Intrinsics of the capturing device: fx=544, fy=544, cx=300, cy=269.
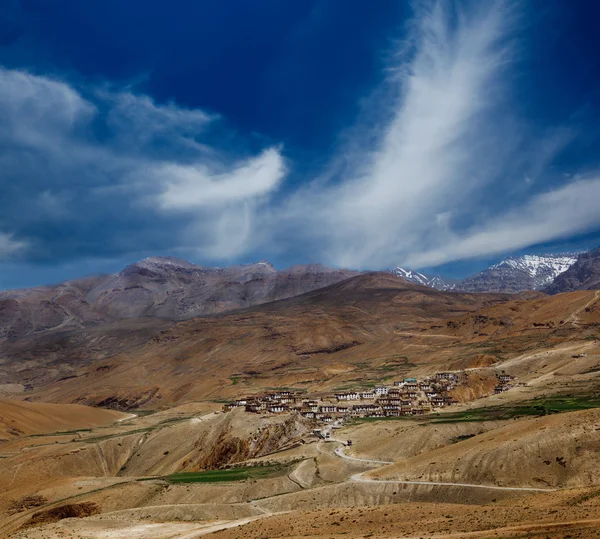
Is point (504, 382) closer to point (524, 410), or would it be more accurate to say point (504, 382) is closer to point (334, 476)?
point (524, 410)

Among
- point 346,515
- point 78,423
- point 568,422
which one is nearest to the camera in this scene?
point 346,515

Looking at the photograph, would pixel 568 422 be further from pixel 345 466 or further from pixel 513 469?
pixel 345 466

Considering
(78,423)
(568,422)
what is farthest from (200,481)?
(78,423)

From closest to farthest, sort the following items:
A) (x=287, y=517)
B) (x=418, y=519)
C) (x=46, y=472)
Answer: (x=418, y=519), (x=287, y=517), (x=46, y=472)

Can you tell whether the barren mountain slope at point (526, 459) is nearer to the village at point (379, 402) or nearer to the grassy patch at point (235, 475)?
the grassy patch at point (235, 475)

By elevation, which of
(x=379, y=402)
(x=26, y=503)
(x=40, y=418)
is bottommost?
(x=26, y=503)

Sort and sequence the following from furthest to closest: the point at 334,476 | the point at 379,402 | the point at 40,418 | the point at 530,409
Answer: the point at 40,418, the point at 379,402, the point at 530,409, the point at 334,476

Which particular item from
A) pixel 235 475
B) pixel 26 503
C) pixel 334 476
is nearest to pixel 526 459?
pixel 334 476

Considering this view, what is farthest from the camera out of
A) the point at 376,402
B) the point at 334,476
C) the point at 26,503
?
the point at 376,402
